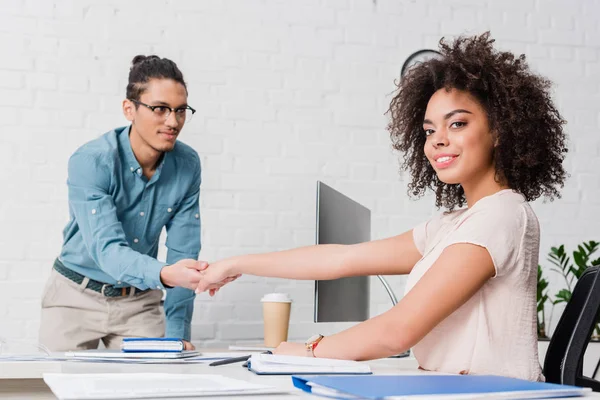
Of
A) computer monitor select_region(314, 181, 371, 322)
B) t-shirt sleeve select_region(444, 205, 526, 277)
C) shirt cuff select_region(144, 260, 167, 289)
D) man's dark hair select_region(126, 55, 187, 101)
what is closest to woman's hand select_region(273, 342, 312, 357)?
t-shirt sleeve select_region(444, 205, 526, 277)

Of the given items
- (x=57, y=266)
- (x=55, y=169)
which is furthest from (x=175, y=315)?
(x=55, y=169)

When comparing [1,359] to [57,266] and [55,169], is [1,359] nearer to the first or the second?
[57,266]

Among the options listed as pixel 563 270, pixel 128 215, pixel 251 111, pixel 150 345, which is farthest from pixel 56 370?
pixel 563 270

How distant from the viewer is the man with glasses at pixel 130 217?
2.37m

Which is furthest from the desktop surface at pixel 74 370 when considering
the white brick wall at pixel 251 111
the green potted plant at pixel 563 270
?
the green potted plant at pixel 563 270

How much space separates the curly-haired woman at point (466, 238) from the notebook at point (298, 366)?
0.37 feet

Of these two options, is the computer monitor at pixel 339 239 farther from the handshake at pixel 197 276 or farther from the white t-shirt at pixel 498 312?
the white t-shirt at pixel 498 312

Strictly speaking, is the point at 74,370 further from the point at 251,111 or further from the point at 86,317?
the point at 251,111

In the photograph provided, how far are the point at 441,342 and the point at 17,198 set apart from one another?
214 centimetres

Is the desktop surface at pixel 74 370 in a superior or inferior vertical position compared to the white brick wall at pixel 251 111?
inferior

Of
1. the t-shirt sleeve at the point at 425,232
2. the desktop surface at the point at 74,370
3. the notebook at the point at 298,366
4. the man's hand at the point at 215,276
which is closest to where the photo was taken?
the notebook at the point at 298,366

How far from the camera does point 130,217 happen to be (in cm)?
249

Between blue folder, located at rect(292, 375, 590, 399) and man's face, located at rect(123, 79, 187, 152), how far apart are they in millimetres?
1628

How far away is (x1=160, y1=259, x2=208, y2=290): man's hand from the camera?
2.08 m
